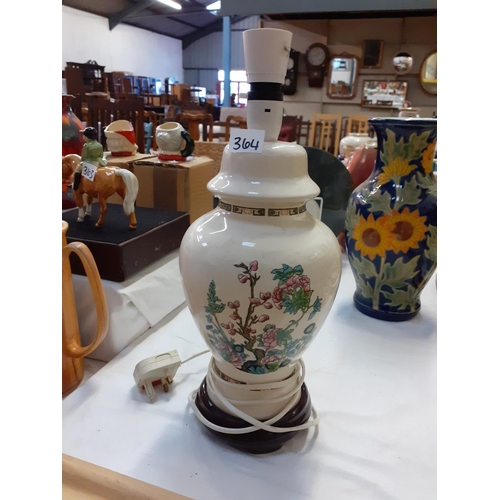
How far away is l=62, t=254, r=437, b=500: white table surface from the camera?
0.56 meters

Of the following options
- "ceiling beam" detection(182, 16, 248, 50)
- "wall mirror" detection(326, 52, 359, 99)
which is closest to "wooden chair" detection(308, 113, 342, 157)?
"wall mirror" detection(326, 52, 359, 99)

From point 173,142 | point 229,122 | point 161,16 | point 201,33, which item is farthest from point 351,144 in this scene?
point 201,33

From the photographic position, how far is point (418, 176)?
916 millimetres

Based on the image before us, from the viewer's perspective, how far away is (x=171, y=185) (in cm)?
123

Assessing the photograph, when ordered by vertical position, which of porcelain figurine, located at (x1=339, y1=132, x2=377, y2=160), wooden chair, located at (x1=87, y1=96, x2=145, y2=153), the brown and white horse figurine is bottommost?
the brown and white horse figurine

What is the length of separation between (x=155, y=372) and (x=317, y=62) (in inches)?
182

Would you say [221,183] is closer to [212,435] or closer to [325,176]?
[212,435]

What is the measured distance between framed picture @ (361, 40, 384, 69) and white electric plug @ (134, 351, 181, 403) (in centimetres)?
460

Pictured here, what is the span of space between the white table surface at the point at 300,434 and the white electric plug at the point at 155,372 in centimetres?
2

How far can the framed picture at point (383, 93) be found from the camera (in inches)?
179

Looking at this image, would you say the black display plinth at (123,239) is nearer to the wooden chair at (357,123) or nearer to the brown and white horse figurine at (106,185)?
the brown and white horse figurine at (106,185)

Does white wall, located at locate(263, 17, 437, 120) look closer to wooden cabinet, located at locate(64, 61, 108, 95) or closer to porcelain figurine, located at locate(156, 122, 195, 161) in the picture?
wooden cabinet, located at locate(64, 61, 108, 95)

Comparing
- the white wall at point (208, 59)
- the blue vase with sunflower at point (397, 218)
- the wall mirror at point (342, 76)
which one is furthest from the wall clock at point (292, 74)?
the white wall at point (208, 59)

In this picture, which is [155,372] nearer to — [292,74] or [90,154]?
[90,154]
